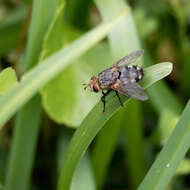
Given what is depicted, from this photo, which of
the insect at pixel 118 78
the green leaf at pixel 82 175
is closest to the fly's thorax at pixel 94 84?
the insect at pixel 118 78

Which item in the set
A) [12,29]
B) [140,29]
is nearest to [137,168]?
[140,29]

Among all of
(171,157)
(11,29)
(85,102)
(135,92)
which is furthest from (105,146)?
(11,29)

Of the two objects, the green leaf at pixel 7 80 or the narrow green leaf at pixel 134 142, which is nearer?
the green leaf at pixel 7 80

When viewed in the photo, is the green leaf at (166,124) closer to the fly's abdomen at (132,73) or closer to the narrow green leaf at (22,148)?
the fly's abdomen at (132,73)

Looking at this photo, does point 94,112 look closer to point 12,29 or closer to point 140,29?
point 140,29

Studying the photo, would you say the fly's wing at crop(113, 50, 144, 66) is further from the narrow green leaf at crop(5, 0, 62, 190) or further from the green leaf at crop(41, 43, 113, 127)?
the narrow green leaf at crop(5, 0, 62, 190)

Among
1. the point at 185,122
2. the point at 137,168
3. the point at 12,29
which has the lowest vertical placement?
the point at 137,168

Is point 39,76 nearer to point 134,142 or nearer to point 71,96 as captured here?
point 71,96
